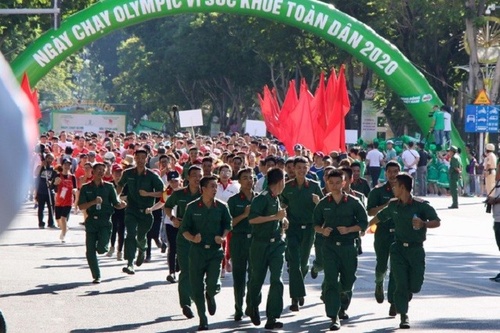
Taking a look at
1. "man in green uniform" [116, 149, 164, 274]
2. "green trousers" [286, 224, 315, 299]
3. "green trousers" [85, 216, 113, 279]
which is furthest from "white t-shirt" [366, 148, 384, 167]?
"green trousers" [286, 224, 315, 299]

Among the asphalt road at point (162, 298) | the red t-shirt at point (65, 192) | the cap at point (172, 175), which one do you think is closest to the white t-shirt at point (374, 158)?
the red t-shirt at point (65, 192)

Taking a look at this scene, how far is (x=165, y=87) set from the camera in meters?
86.4

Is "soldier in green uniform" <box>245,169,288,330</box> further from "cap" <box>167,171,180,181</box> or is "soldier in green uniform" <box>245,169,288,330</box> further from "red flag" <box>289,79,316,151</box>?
"red flag" <box>289,79,316,151</box>

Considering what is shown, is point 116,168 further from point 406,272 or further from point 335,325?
point 335,325

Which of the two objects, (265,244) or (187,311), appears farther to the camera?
(187,311)

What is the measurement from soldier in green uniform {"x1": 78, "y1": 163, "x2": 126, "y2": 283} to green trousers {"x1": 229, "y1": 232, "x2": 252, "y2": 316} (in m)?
3.60

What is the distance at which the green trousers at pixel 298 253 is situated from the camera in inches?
530

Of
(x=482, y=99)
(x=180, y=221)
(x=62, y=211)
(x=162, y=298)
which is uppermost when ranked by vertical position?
(x=482, y=99)

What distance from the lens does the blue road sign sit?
40.0 meters

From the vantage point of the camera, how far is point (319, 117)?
97.5ft

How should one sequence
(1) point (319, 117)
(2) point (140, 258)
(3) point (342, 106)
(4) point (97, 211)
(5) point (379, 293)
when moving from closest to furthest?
(5) point (379, 293) < (4) point (97, 211) < (2) point (140, 258) < (3) point (342, 106) < (1) point (319, 117)

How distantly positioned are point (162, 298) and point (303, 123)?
15.8 meters

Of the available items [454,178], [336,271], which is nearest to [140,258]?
[336,271]

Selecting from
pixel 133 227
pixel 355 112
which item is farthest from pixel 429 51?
pixel 133 227
